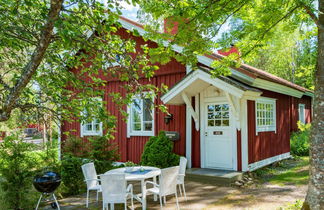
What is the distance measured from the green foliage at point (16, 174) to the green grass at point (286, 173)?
19.6 ft

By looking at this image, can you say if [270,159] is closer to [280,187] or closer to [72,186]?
[280,187]

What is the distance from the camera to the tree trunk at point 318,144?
379 cm

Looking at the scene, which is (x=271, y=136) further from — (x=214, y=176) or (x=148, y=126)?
(x=148, y=126)

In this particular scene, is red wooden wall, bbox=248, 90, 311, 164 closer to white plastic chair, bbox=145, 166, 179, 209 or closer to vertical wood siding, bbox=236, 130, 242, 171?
vertical wood siding, bbox=236, 130, 242, 171

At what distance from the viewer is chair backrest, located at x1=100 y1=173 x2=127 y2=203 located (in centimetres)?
447

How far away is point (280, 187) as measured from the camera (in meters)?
6.62

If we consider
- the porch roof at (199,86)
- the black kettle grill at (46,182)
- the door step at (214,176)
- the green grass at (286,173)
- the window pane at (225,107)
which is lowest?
the green grass at (286,173)

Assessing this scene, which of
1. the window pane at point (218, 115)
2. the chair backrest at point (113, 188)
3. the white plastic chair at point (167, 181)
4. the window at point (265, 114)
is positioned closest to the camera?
the chair backrest at point (113, 188)

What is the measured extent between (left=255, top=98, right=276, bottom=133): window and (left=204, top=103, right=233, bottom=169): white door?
1190mm

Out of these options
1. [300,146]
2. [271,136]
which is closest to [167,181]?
[271,136]

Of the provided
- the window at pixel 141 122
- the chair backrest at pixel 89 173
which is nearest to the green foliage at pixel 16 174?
the chair backrest at pixel 89 173

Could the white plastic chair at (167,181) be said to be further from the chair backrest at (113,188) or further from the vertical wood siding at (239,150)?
the vertical wood siding at (239,150)

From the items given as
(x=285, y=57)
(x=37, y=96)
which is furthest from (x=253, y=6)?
(x=285, y=57)

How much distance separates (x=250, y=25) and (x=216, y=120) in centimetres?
350
